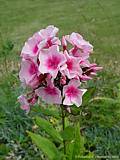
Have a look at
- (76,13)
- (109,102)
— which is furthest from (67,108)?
(76,13)

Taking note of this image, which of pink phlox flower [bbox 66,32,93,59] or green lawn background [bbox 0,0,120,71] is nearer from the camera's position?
pink phlox flower [bbox 66,32,93,59]

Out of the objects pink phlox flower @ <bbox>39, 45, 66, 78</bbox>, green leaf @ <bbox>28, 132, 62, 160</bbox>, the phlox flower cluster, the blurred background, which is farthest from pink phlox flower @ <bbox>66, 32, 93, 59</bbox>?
green leaf @ <bbox>28, 132, 62, 160</bbox>

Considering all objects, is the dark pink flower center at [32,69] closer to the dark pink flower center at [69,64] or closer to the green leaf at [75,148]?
the dark pink flower center at [69,64]

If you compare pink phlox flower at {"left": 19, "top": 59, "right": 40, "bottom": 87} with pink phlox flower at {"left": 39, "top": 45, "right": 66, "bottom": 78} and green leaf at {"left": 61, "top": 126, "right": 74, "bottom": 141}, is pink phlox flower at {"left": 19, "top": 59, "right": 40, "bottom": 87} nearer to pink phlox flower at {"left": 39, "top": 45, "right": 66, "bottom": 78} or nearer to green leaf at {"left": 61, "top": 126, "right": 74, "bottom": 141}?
pink phlox flower at {"left": 39, "top": 45, "right": 66, "bottom": 78}

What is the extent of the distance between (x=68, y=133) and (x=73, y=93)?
26cm

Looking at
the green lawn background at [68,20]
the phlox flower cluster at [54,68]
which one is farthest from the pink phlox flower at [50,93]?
the green lawn background at [68,20]

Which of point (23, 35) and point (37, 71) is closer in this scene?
point (37, 71)

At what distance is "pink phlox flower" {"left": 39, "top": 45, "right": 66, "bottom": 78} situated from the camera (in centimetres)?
235

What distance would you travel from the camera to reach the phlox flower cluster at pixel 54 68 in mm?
2371

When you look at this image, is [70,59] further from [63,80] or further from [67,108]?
[67,108]

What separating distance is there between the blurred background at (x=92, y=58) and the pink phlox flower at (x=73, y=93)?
198 mm

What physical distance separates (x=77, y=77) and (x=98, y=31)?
246 inches

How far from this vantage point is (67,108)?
2549 millimetres

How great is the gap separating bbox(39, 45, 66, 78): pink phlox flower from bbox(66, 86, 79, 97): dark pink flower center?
0.12m
